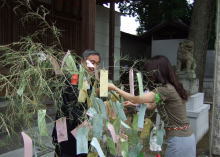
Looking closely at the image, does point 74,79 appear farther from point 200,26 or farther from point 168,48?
point 168,48

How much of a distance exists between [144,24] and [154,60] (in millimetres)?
17701

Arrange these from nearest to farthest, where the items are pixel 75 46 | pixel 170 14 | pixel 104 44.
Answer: pixel 75 46
pixel 104 44
pixel 170 14

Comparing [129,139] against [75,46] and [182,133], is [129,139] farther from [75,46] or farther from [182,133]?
[75,46]

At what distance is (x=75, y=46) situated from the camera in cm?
613

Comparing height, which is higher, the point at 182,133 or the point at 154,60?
the point at 154,60

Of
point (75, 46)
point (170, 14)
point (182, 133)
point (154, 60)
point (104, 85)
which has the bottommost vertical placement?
point (182, 133)

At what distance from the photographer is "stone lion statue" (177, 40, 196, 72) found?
6562 mm

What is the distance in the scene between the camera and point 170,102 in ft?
7.47

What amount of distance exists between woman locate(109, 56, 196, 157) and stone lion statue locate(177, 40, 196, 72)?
4.19m

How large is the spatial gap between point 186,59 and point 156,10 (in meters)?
9.46

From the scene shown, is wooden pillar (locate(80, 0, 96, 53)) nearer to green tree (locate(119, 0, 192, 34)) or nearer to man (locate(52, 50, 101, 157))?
man (locate(52, 50, 101, 157))

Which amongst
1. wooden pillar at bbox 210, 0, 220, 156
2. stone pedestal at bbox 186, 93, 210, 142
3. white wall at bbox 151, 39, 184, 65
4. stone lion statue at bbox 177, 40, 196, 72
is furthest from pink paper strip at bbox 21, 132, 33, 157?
white wall at bbox 151, 39, 184, 65

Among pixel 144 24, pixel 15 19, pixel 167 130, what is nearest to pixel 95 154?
pixel 167 130

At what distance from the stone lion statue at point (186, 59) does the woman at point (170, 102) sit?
13.8ft
